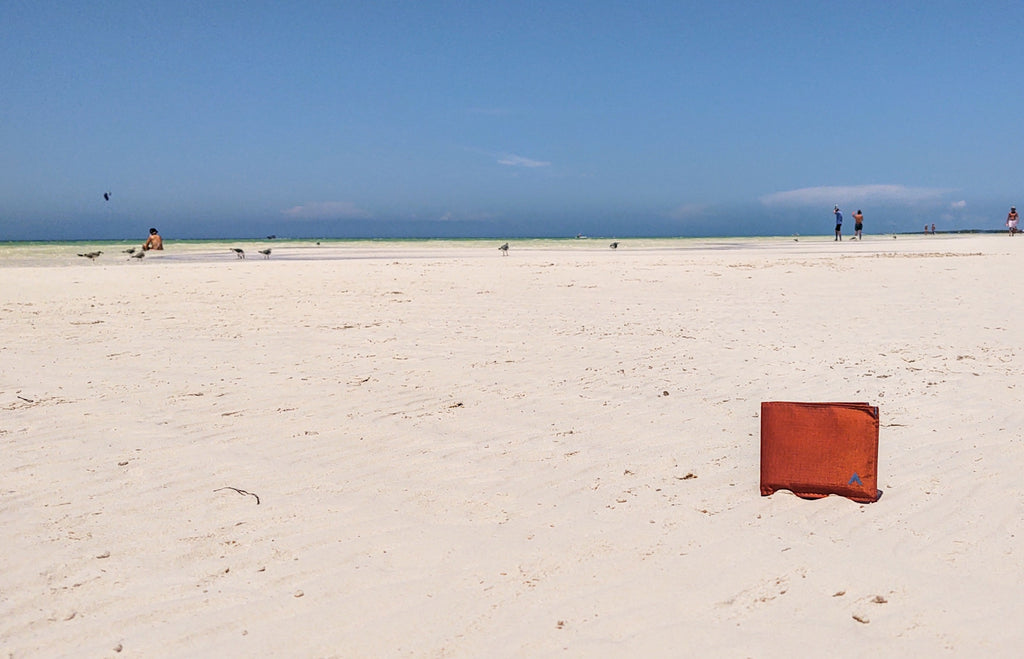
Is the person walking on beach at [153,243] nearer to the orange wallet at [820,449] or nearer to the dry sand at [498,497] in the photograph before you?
the dry sand at [498,497]

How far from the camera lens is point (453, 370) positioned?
20.3 feet

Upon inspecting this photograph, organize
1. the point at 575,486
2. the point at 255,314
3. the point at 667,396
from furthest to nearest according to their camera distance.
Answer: the point at 255,314
the point at 667,396
the point at 575,486

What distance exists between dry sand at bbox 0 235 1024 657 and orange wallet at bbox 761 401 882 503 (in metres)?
0.08

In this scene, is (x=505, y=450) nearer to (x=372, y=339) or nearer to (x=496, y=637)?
(x=496, y=637)

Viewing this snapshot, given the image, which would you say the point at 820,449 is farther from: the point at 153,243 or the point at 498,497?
the point at 153,243

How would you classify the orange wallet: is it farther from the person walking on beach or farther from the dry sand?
the person walking on beach

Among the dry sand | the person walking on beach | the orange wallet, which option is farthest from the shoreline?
the orange wallet

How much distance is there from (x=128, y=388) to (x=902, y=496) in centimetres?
520

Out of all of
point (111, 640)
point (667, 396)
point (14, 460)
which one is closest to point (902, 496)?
point (667, 396)

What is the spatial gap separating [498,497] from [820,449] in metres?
1.49

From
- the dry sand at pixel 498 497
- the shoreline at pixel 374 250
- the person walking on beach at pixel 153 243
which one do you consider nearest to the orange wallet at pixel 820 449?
the dry sand at pixel 498 497

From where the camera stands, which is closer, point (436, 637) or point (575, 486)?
point (436, 637)

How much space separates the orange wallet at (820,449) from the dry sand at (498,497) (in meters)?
0.08

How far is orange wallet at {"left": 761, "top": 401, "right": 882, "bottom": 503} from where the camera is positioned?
10.9 ft
